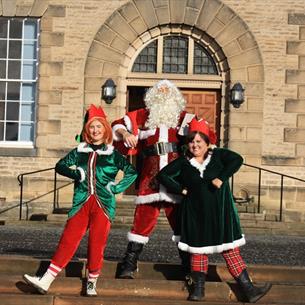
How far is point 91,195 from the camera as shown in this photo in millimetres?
6555

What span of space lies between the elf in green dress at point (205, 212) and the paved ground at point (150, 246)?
101 inches

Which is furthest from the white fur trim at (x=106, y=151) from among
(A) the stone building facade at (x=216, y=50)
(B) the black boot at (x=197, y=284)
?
(A) the stone building facade at (x=216, y=50)

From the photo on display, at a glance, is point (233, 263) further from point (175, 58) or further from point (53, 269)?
point (175, 58)

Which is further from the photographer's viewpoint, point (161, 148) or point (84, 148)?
point (161, 148)

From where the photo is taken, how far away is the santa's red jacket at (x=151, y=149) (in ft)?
22.4

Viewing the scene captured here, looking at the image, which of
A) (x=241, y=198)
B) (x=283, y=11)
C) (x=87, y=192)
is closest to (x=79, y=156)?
(x=87, y=192)

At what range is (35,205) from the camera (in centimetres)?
1588

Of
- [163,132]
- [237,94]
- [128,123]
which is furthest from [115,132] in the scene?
[237,94]

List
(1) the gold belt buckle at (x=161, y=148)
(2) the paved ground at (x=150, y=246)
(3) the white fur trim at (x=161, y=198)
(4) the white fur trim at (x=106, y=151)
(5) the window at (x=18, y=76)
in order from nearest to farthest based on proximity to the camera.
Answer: (4) the white fur trim at (x=106, y=151), (3) the white fur trim at (x=161, y=198), (1) the gold belt buckle at (x=161, y=148), (2) the paved ground at (x=150, y=246), (5) the window at (x=18, y=76)

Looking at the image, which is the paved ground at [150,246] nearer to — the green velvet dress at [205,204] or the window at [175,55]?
the green velvet dress at [205,204]

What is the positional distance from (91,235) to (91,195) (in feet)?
1.12

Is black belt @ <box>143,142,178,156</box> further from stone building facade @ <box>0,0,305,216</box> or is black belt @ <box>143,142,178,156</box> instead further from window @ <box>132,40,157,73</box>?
window @ <box>132,40,157,73</box>

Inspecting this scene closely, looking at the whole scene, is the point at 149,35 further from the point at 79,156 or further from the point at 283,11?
the point at 79,156

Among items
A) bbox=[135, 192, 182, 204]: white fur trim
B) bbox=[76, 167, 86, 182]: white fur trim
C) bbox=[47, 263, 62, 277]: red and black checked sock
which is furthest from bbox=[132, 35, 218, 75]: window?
bbox=[47, 263, 62, 277]: red and black checked sock
